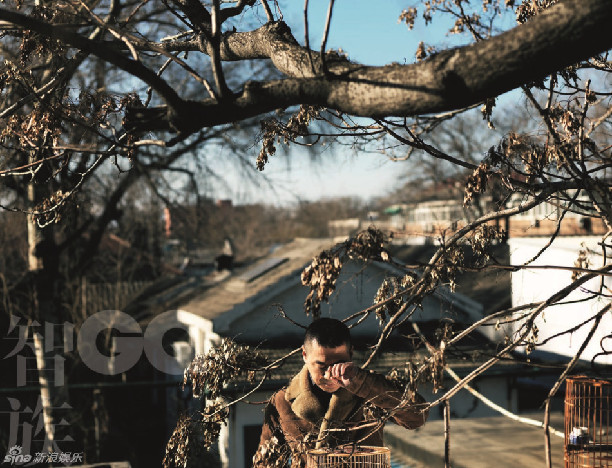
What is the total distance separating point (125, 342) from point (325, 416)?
21.1 meters

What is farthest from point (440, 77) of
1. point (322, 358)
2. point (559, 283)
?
point (559, 283)

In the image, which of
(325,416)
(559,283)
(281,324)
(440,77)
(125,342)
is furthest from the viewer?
(125,342)

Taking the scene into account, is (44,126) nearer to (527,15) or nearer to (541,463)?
(527,15)

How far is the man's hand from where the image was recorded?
13.0ft

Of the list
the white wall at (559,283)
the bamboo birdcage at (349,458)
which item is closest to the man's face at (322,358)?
the bamboo birdcage at (349,458)

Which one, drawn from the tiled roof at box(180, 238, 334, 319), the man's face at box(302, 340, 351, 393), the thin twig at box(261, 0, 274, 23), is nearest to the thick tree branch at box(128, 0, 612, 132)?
the thin twig at box(261, 0, 274, 23)

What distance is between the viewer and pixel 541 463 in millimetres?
7414

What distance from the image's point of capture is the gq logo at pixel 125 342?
2331cm

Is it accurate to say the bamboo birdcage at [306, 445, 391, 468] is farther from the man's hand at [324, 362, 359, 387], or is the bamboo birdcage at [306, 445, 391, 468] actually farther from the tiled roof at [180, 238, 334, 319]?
the tiled roof at [180, 238, 334, 319]

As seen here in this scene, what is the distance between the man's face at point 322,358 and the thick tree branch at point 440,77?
137 centimetres

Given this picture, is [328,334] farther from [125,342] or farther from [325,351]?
[125,342]

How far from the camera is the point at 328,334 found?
405cm

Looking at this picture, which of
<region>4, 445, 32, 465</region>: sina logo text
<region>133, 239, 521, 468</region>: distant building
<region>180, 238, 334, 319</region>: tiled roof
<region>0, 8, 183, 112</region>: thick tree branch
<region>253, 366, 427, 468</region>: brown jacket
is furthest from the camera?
<region>180, 238, 334, 319</region>: tiled roof

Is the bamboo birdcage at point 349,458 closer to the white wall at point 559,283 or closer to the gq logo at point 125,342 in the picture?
the white wall at point 559,283
